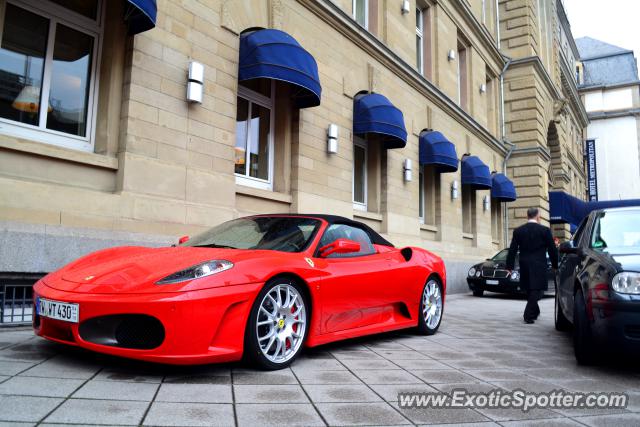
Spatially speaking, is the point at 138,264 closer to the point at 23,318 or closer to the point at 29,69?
the point at 23,318

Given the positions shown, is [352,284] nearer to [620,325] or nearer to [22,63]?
[620,325]

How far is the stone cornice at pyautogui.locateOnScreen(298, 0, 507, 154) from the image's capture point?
32.4 feet

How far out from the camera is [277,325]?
3.55 metres

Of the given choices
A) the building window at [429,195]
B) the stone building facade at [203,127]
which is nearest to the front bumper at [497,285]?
the stone building facade at [203,127]

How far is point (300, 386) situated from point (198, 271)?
97 cm

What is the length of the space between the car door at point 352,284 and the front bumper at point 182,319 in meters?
0.88

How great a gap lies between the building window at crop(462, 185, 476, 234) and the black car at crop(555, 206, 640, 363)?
12.8 meters

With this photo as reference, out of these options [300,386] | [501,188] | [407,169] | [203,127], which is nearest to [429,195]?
[407,169]

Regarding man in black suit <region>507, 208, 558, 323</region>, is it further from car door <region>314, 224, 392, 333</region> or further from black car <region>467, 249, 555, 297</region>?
black car <region>467, 249, 555, 297</region>

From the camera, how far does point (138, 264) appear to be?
11.4 ft

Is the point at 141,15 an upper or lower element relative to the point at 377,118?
lower

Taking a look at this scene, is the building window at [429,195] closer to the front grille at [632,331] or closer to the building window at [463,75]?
the building window at [463,75]

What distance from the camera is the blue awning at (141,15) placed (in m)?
5.49

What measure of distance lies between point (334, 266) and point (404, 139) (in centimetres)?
720
